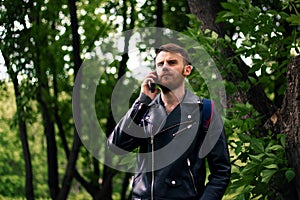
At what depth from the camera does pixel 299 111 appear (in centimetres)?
547

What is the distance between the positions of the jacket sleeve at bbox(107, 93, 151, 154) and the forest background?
1.70 meters

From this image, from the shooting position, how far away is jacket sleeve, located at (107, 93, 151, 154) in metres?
3.68

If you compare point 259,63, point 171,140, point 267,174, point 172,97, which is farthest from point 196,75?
point 171,140

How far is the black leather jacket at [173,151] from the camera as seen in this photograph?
3.49m

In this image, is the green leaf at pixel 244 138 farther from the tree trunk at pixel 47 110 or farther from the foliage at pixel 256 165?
the tree trunk at pixel 47 110

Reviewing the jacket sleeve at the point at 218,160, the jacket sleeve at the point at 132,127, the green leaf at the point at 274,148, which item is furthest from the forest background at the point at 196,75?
the jacket sleeve at the point at 132,127

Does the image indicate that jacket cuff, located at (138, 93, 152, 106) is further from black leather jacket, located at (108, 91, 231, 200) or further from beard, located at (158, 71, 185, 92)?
beard, located at (158, 71, 185, 92)

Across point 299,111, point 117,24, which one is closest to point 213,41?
point 299,111

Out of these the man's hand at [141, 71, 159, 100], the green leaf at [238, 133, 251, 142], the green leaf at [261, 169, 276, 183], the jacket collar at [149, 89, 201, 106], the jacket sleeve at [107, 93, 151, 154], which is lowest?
the green leaf at [261, 169, 276, 183]

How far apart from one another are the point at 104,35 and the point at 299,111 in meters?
6.23

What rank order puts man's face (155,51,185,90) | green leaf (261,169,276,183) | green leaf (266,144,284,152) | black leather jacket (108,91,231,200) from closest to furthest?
black leather jacket (108,91,231,200)
man's face (155,51,185,90)
green leaf (261,169,276,183)
green leaf (266,144,284,152)

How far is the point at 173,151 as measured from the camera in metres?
3.55

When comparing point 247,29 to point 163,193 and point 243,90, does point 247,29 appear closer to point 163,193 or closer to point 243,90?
point 243,90

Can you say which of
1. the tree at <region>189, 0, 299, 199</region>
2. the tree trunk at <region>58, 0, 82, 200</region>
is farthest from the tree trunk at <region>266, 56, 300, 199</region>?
the tree trunk at <region>58, 0, 82, 200</region>
